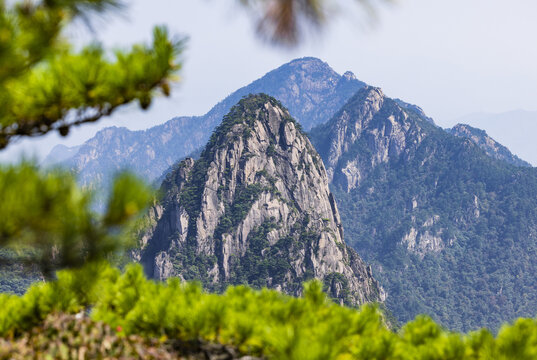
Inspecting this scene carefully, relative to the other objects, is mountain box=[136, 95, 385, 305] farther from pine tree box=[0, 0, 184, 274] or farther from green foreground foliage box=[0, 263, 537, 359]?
pine tree box=[0, 0, 184, 274]

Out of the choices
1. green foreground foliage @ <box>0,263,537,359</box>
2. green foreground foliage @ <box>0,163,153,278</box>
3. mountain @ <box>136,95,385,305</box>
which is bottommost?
green foreground foliage @ <box>0,263,537,359</box>

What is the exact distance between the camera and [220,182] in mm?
112250

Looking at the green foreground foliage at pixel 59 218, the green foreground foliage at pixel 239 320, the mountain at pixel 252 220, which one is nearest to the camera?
the green foreground foliage at pixel 59 218

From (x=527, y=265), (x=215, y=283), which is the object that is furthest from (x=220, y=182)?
(x=527, y=265)

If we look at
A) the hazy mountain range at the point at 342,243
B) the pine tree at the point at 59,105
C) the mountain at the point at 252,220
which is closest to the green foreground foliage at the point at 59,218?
the pine tree at the point at 59,105

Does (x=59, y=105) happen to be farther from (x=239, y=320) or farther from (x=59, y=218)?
(x=239, y=320)

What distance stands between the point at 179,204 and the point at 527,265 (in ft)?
490

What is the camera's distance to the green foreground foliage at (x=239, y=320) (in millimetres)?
3932

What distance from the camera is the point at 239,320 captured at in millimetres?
4312

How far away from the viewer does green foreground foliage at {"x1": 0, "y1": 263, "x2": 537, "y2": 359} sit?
3.93 metres

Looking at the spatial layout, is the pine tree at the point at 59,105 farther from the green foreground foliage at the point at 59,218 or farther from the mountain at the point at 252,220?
the mountain at the point at 252,220

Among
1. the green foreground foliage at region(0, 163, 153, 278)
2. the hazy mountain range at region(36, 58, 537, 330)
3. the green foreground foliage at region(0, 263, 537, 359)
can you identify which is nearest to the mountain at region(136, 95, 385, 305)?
the hazy mountain range at region(36, 58, 537, 330)

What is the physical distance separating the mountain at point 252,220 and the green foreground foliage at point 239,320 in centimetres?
9369

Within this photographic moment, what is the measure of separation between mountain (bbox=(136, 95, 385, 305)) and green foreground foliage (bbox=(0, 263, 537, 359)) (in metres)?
93.7
